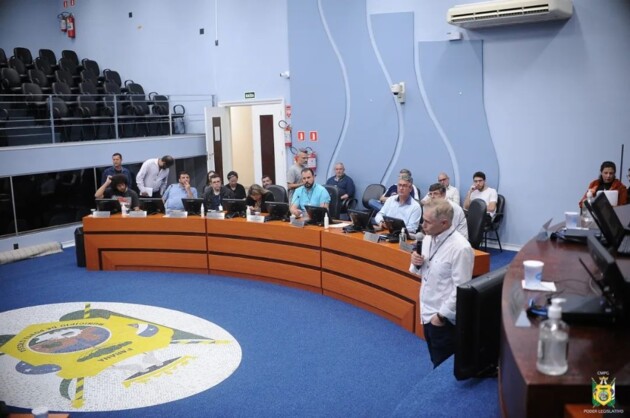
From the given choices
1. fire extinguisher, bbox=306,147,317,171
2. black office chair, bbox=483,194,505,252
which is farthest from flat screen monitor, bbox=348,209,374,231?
fire extinguisher, bbox=306,147,317,171

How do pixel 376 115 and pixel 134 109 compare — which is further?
pixel 134 109

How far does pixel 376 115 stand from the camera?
10.1m

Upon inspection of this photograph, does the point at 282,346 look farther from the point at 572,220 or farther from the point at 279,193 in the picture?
the point at 279,193

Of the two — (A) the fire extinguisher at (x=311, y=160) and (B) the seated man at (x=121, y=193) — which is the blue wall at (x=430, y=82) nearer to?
(A) the fire extinguisher at (x=311, y=160)

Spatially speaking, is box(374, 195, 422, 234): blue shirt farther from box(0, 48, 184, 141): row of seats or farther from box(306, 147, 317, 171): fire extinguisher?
box(0, 48, 184, 141): row of seats

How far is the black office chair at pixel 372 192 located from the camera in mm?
10039

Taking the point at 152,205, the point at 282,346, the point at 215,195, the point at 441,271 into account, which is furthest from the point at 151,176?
the point at 441,271

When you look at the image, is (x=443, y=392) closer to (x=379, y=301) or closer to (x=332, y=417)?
(x=332, y=417)

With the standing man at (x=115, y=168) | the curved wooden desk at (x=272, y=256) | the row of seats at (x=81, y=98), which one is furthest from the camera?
A: the row of seats at (x=81, y=98)

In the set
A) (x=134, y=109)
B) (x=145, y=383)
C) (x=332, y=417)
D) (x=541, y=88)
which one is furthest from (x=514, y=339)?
(x=134, y=109)

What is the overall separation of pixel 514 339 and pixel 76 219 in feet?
33.1

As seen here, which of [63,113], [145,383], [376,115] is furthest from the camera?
[63,113]

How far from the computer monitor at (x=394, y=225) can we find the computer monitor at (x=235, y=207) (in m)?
2.33

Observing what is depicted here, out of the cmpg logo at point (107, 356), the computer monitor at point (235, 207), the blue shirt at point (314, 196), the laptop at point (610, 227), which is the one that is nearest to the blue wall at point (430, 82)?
the blue shirt at point (314, 196)
